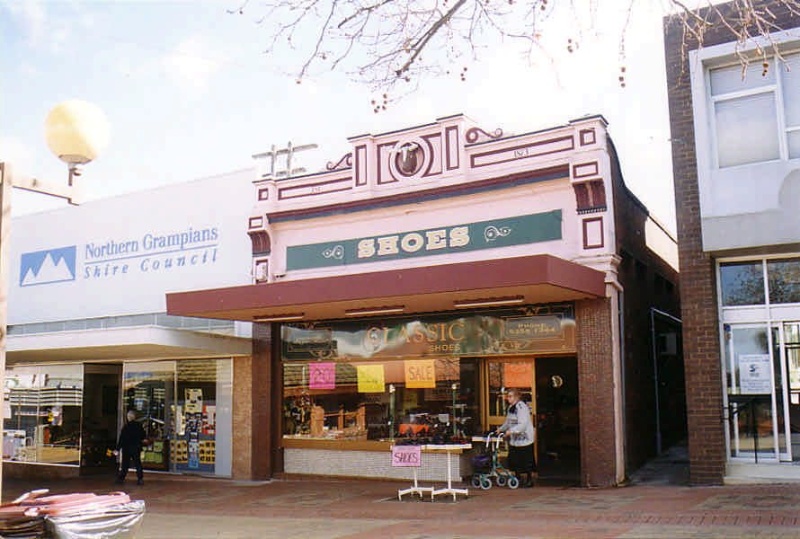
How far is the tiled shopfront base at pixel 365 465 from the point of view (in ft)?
51.3

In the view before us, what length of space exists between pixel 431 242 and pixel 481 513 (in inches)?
231

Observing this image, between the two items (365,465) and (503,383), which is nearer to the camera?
(503,383)

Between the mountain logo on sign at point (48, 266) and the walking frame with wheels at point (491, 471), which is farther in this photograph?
the mountain logo on sign at point (48, 266)

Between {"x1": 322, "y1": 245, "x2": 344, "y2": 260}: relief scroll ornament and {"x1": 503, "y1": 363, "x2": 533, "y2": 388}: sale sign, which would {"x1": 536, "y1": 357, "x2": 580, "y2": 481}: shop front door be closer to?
{"x1": 503, "y1": 363, "x2": 533, "y2": 388}: sale sign

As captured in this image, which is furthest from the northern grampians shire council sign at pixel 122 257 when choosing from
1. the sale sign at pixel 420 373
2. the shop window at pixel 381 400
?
the sale sign at pixel 420 373

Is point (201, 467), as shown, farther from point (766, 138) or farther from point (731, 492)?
point (766, 138)

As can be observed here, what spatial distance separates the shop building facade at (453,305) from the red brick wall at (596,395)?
0.02 m

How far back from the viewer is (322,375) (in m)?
17.4

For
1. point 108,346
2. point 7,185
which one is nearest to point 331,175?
point 108,346

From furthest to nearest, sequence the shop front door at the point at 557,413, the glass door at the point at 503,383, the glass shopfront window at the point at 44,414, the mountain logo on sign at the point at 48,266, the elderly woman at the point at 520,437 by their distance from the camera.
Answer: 1. the mountain logo on sign at the point at 48,266
2. the glass shopfront window at the point at 44,414
3. the shop front door at the point at 557,413
4. the glass door at the point at 503,383
5. the elderly woman at the point at 520,437

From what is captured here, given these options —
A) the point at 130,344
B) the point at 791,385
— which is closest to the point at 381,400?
the point at 130,344

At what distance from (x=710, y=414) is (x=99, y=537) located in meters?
9.49

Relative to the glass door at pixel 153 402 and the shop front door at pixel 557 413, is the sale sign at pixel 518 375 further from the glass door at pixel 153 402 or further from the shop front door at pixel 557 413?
the glass door at pixel 153 402

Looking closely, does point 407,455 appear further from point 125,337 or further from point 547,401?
point 125,337
